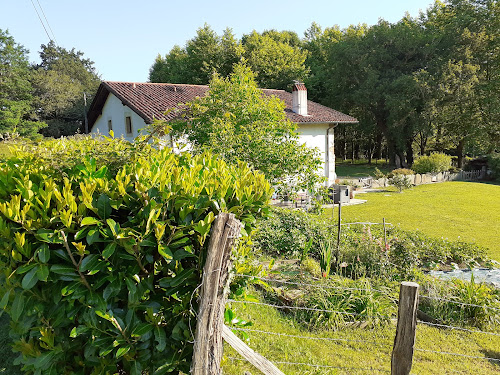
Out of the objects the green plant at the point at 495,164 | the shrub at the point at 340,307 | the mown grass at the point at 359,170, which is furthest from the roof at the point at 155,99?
the green plant at the point at 495,164

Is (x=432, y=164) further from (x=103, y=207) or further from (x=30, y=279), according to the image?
(x=30, y=279)

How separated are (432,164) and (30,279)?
1107 inches

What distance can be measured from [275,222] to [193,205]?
18.5ft

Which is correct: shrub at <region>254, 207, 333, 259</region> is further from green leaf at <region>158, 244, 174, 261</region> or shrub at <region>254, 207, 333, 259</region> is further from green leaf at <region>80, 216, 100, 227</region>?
green leaf at <region>80, 216, 100, 227</region>

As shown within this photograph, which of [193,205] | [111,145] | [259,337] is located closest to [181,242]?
[193,205]

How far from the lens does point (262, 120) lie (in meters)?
7.14

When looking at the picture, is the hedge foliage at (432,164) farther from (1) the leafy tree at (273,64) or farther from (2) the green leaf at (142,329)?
(2) the green leaf at (142,329)

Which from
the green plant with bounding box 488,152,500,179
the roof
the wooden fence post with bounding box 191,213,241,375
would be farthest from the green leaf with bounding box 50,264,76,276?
the green plant with bounding box 488,152,500,179

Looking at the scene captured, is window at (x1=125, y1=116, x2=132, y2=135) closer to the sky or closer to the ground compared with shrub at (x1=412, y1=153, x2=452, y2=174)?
closer to the sky

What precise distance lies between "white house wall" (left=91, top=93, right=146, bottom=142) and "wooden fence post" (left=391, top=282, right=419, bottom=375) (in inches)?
560

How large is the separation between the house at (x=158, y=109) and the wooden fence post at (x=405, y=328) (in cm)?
1354

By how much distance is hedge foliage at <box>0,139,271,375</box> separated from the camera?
6.40ft

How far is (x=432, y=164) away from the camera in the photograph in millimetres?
25688

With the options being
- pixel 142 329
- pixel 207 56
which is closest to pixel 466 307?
pixel 142 329
